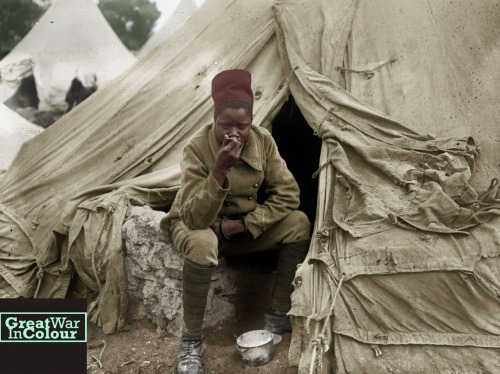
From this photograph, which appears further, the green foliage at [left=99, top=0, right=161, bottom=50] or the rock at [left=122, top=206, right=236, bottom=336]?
the green foliage at [left=99, top=0, right=161, bottom=50]

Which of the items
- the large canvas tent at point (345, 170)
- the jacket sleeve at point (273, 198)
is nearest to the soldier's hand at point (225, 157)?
the jacket sleeve at point (273, 198)

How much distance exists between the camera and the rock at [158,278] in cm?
271

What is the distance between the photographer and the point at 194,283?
2.29 m

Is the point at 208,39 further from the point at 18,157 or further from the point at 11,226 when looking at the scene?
the point at 11,226

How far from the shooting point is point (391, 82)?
314 centimetres

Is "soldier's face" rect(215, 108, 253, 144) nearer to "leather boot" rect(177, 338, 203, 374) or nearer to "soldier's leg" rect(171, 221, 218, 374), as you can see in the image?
"soldier's leg" rect(171, 221, 218, 374)

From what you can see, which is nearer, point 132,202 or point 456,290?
point 456,290

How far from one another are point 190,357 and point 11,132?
411 cm

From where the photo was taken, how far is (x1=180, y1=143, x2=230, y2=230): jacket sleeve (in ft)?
7.06

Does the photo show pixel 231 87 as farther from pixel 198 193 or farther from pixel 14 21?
pixel 14 21

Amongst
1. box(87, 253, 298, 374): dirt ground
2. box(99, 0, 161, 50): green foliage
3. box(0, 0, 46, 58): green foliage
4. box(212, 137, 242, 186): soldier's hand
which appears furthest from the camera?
box(99, 0, 161, 50): green foliage

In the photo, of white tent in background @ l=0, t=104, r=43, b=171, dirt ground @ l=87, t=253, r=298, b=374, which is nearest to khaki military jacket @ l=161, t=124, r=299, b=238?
dirt ground @ l=87, t=253, r=298, b=374

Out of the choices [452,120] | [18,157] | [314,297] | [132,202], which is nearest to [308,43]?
[452,120]

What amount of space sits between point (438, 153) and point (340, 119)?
0.65 m
